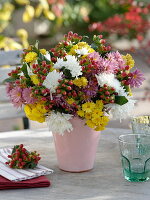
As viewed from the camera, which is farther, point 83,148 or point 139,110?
point 139,110

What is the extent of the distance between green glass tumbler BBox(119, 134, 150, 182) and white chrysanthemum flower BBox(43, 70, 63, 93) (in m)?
0.25

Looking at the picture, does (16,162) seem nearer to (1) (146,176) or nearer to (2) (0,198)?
(2) (0,198)

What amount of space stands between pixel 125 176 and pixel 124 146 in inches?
3.4

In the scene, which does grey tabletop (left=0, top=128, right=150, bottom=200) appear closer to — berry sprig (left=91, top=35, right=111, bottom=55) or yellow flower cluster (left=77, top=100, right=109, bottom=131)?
yellow flower cluster (left=77, top=100, right=109, bottom=131)

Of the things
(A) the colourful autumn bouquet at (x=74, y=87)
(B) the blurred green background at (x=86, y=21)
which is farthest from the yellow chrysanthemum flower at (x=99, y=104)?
(B) the blurred green background at (x=86, y=21)

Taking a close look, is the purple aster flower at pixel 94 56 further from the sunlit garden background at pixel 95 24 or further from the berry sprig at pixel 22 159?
the sunlit garden background at pixel 95 24

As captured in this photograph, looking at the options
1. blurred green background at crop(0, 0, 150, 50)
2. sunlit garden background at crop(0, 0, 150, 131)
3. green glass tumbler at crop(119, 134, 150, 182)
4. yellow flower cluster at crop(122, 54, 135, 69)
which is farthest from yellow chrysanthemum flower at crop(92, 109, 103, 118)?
blurred green background at crop(0, 0, 150, 50)

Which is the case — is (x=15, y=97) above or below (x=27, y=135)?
above

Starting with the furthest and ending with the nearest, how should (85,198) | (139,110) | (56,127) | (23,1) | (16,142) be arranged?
(139,110)
(23,1)
(16,142)
(56,127)
(85,198)

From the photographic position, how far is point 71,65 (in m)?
1.64

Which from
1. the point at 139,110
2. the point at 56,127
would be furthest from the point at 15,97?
the point at 139,110

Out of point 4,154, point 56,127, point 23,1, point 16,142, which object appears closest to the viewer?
point 56,127

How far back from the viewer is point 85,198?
153 cm

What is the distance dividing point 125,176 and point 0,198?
370mm
